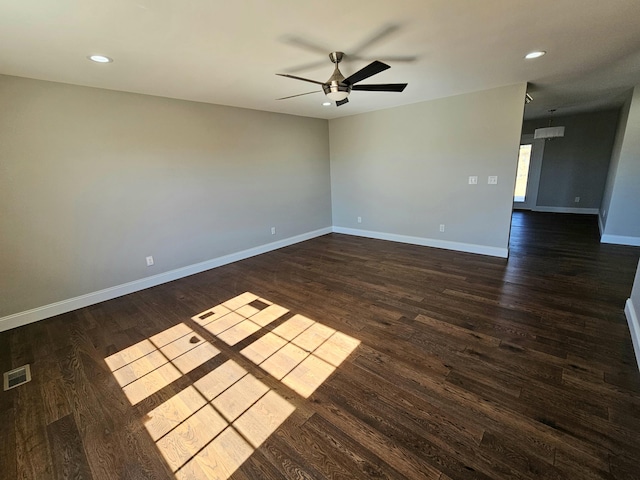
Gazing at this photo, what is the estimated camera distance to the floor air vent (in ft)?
6.70

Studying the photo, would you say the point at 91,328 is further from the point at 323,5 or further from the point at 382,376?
the point at 323,5

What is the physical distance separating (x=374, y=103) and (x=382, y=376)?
4.01 metres

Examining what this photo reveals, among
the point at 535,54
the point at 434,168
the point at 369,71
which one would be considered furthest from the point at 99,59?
the point at 434,168

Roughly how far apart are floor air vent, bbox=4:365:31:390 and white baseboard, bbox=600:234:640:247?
7.54 metres

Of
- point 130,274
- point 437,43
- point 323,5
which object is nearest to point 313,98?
point 437,43

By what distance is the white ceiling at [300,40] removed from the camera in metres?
1.68

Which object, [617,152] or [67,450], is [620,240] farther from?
[67,450]

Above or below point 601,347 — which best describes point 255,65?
above

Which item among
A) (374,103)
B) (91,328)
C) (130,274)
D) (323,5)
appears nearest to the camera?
(323,5)

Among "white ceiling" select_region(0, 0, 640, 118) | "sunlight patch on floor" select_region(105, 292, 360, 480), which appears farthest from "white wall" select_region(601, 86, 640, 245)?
"sunlight patch on floor" select_region(105, 292, 360, 480)

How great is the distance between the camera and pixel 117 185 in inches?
128

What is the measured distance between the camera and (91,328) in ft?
9.03

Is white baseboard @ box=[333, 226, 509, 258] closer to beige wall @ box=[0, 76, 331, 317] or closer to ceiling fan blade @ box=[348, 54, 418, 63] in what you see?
beige wall @ box=[0, 76, 331, 317]

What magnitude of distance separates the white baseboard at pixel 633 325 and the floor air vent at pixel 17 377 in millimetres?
4580
